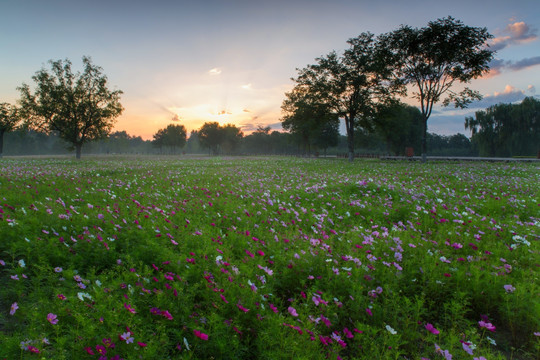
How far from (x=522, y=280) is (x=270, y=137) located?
132 meters

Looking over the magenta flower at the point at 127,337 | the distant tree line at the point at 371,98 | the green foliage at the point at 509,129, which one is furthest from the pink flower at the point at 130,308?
the green foliage at the point at 509,129

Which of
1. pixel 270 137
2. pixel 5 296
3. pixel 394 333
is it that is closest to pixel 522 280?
pixel 394 333

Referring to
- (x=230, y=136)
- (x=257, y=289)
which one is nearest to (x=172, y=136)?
(x=230, y=136)

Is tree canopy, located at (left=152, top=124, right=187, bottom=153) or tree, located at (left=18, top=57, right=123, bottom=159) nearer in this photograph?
tree, located at (left=18, top=57, right=123, bottom=159)

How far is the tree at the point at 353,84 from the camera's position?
37062 mm

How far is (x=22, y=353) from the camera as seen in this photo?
7.23ft

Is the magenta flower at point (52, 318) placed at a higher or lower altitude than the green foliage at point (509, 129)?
lower

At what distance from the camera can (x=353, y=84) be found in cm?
3778

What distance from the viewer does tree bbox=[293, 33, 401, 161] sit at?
37062mm

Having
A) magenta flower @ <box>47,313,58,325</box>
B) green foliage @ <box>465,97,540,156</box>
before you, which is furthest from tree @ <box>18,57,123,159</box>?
green foliage @ <box>465,97,540,156</box>

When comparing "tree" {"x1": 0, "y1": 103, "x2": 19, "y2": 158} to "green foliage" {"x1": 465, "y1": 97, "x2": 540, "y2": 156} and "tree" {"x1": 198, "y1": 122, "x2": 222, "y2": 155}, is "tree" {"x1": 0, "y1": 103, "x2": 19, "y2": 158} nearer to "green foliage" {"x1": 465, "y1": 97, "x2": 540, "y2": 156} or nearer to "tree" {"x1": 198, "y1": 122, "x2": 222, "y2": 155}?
"tree" {"x1": 198, "y1": 122, "x2": 222, "y2": 155}

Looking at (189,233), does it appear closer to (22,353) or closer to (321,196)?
(22,353)

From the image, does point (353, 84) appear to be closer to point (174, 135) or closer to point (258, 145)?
point (174, 135)

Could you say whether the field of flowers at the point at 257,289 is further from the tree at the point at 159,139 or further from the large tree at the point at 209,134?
the tree at the point at 159,139
